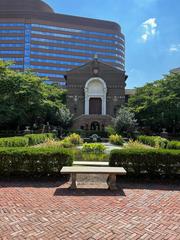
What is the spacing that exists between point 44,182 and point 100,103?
4345 cm

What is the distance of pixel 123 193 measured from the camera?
270 inches

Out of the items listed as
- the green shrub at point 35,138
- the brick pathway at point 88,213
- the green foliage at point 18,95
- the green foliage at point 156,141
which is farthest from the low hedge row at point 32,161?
the green foliage at point 18,95

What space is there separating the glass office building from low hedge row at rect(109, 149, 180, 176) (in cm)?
8365

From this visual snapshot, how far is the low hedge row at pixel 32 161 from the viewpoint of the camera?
8219 millimetres

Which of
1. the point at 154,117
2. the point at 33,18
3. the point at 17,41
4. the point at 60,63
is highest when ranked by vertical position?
the point at 33,18

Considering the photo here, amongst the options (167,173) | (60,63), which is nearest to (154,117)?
(167,173)

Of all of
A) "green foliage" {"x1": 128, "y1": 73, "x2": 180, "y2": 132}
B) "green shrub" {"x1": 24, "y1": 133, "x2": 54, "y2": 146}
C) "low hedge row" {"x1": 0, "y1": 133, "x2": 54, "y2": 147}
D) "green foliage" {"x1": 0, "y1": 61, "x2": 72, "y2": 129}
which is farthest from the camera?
"green foliage" {"x1": 128, "y1": 73, "x2": 180, "y2": 132}

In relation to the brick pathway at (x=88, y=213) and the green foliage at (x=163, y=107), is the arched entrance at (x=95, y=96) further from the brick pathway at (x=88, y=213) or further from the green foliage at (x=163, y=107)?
the brick pathway at (x=88, y=213)

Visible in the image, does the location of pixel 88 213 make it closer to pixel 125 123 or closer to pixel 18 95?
pixel 18 95

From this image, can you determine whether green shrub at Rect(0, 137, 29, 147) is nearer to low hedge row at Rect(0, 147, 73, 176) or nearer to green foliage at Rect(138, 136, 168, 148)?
low hedge row at Rect(0, 147, 73, 176)

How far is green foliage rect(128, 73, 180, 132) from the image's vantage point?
1281 inches

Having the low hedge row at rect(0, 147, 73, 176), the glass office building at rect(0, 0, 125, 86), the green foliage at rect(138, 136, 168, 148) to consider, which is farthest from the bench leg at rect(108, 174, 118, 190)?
the glass office building at rect(0, 0, 125, 86)

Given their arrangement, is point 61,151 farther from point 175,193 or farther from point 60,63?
point 60,63

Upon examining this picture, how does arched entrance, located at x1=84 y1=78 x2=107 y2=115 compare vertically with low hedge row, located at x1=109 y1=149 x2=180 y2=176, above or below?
above
